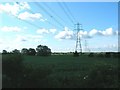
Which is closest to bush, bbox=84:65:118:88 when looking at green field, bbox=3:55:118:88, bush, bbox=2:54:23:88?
green field, bbox=3:55:118:88

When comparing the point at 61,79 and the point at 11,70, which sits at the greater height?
the point at 11,70

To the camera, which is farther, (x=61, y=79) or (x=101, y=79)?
(x=101, y=79)

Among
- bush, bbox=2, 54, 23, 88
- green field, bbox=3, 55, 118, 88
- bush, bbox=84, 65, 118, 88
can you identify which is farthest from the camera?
bush, bbox=84, 65, 118, 88

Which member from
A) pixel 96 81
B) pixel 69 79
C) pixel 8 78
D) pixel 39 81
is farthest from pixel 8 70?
pixel 96 81

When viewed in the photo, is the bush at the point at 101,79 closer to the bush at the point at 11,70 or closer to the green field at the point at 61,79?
the green field at the point at 61,79

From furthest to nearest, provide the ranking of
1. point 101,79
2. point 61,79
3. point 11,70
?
point 101,79
point 61,79
point 11,70

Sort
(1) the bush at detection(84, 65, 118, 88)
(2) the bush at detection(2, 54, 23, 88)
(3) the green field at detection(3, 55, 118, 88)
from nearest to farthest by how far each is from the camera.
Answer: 1. (2) the bush at detection(2, 54, 23, 88)
2. (3) the green field at detection(3, 55, 118, 88)
3. (1) the bush at detection(84, 65, 118, 88)

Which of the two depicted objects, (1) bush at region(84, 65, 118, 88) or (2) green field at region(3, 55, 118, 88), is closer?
(2) green field at region(3, 55, 118, 88)

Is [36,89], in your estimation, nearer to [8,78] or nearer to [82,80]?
[8,78]

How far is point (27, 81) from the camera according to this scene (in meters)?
19.2

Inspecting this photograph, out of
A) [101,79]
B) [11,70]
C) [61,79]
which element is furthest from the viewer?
[101,79]

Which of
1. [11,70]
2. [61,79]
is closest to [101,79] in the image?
[61,79]

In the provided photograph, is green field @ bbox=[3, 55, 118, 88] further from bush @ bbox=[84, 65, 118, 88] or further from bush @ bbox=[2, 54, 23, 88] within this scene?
bush @ bbox=[2, 54, 23, 88]

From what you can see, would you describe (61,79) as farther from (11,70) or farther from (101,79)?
(11,70)
